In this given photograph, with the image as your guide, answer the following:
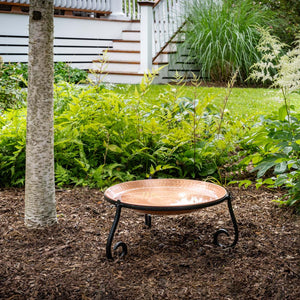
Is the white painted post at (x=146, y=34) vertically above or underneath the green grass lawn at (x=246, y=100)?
above

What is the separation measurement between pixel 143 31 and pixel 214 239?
310 inches

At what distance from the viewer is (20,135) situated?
386 cm

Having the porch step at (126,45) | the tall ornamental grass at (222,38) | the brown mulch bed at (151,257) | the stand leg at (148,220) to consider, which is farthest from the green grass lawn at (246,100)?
the stand leg at (148,220)

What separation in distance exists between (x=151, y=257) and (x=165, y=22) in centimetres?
859

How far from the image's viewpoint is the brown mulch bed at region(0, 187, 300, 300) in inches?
83.6

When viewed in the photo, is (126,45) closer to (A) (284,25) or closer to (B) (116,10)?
(B) (116,10)

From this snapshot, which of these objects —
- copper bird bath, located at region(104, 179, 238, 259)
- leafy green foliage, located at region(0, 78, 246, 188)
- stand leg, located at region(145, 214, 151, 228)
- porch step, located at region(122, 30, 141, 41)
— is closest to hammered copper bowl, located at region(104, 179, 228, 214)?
copper bird bath, located at region(104, 179, 238, 259)

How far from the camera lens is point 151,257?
2492 millimetres

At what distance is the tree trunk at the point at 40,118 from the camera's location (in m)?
2.58

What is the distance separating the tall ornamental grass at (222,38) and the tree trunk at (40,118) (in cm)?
680

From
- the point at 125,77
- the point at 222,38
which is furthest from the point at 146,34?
the point at 222,38

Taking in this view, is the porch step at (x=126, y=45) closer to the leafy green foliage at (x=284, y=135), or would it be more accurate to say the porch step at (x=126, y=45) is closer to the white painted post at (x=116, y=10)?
the white painted post at (x=116, y=10)

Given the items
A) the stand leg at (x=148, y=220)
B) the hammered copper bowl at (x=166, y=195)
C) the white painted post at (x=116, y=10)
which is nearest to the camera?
the hammered copper bowl at (x=166, y=195)

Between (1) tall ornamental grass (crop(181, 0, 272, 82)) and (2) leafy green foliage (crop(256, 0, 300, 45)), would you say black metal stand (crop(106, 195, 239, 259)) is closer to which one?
(1) tall ornamental grass (crop(181, 0, 272, 82))
